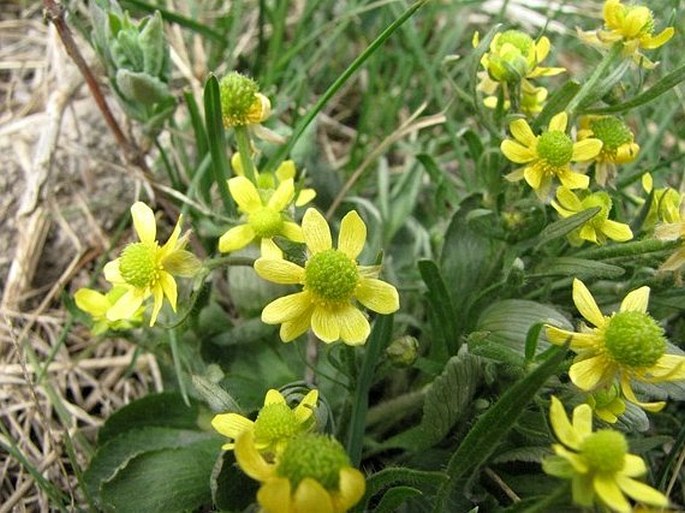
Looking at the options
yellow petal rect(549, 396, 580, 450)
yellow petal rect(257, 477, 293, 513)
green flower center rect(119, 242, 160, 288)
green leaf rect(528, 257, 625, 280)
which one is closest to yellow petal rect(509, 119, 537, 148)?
green leaf rect(528, 257, 625, 280)

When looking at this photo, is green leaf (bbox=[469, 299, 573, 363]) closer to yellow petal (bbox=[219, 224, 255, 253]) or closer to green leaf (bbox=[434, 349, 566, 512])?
green leaf (bbox=[434, 349, 566, 512])

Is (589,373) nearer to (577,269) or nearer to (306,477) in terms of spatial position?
(577,269)

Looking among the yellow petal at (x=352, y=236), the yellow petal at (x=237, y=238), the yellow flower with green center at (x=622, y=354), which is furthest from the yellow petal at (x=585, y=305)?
the yellow petal at (x=237, y=238)

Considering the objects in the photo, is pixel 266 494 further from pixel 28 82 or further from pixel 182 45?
pixel 28 82

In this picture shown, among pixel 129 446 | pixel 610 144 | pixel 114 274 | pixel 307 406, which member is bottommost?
pixel 129 446

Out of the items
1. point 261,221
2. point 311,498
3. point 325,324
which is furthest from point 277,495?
point 261,221

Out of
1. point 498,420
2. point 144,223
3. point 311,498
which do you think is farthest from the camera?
point 144,223
